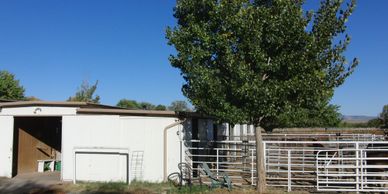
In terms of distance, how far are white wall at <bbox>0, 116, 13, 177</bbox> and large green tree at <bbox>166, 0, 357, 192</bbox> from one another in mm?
7754

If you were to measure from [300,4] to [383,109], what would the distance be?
6026 centimetres

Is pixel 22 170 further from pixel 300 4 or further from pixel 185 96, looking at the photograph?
pixel 300 4

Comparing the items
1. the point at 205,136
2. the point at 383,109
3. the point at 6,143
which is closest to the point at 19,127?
the point at 6,143

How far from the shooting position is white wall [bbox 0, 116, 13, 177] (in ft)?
57.3

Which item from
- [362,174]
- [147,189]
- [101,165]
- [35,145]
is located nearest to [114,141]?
[101,165]

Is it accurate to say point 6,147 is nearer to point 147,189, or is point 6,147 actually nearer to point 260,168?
point 147,189

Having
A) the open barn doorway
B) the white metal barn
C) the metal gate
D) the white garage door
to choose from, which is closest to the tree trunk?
the metal gate

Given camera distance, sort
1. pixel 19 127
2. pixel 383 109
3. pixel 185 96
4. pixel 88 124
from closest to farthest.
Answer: pixel 185 96 < pixel 88 124 < pixel 19 127 < pixel 383 109

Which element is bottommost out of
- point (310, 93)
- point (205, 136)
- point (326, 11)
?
point (205, 136)

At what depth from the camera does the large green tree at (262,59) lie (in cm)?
1282

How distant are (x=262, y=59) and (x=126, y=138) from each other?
Result: 6.11m

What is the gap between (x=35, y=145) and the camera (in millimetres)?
19656

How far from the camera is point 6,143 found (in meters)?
17.5

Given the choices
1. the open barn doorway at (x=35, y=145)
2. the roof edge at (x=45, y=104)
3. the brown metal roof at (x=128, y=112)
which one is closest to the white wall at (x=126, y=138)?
the brown metal roof at (x=128, y=112)
